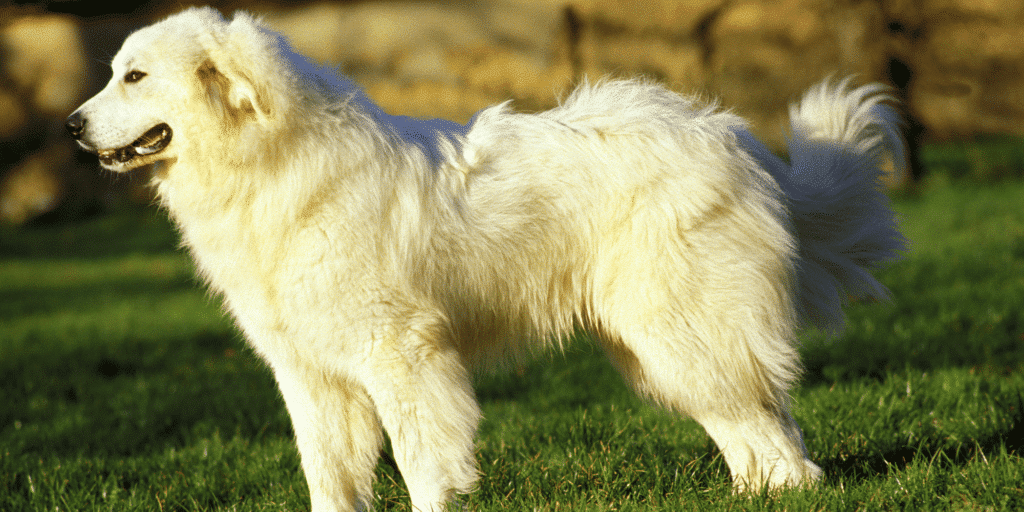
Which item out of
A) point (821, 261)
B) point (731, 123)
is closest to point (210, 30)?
point (731, 123)

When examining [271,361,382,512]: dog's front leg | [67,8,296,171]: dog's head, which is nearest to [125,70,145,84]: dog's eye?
[67,8,296,171]: dog's head

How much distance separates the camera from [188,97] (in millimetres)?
2842

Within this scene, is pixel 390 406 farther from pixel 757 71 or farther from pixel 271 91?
pixel 757 71

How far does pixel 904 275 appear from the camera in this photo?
23.0ft

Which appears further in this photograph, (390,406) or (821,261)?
(821,261)

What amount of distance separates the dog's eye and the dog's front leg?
3.64ft

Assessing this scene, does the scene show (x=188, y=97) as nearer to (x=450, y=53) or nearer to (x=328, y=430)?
(x=328, y=430)

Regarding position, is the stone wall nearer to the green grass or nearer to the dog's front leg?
the green grass

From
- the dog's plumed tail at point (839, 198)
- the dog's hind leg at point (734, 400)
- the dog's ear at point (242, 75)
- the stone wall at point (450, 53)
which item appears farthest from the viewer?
the stone wall at point (450, 53)

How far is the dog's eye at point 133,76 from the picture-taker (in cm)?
289

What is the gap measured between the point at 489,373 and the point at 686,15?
12.0 metres

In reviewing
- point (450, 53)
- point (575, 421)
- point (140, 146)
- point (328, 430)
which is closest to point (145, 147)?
point (140, 146)

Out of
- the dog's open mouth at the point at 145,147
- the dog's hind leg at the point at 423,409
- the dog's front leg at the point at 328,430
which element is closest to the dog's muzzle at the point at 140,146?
the dog's open mouth at the point at 145,147

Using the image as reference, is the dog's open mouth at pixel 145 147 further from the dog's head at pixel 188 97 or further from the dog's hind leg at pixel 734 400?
the dog's hind leg at pixel 734 400
